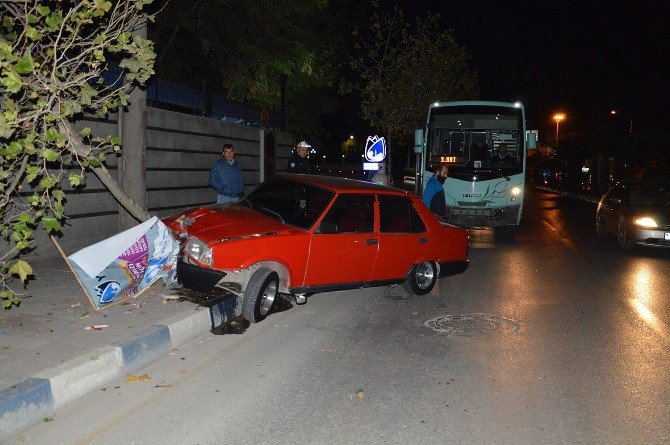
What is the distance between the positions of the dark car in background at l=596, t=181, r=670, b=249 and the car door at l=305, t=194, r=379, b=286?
324 inches

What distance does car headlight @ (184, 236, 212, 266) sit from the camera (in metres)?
7.10

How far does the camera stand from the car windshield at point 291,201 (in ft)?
26.2

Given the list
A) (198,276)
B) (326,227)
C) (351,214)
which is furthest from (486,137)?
(198,276)

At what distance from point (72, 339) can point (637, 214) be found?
1224cm

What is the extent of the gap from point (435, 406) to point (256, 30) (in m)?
13.3

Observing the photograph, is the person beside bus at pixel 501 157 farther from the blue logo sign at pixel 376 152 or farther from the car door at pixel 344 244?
the car door at pixel 344 244

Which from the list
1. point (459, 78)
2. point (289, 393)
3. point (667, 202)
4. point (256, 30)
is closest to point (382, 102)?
point (459, 78)

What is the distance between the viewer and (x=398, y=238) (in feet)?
28.7

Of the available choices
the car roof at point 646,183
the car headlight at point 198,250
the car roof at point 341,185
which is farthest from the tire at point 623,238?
the car headlight at point 198,250

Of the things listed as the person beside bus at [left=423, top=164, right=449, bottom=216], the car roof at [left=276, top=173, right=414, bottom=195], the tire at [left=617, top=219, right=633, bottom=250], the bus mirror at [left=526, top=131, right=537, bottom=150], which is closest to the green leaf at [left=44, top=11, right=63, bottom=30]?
the car roof at [left=276, top=173, right=414, bottom=195]

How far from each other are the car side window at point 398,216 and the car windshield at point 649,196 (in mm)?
8182

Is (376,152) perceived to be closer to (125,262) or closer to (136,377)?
(125,262)

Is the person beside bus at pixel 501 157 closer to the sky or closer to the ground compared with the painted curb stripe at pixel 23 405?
closer to the sky

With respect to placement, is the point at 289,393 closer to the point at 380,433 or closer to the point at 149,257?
the point at 380,433
